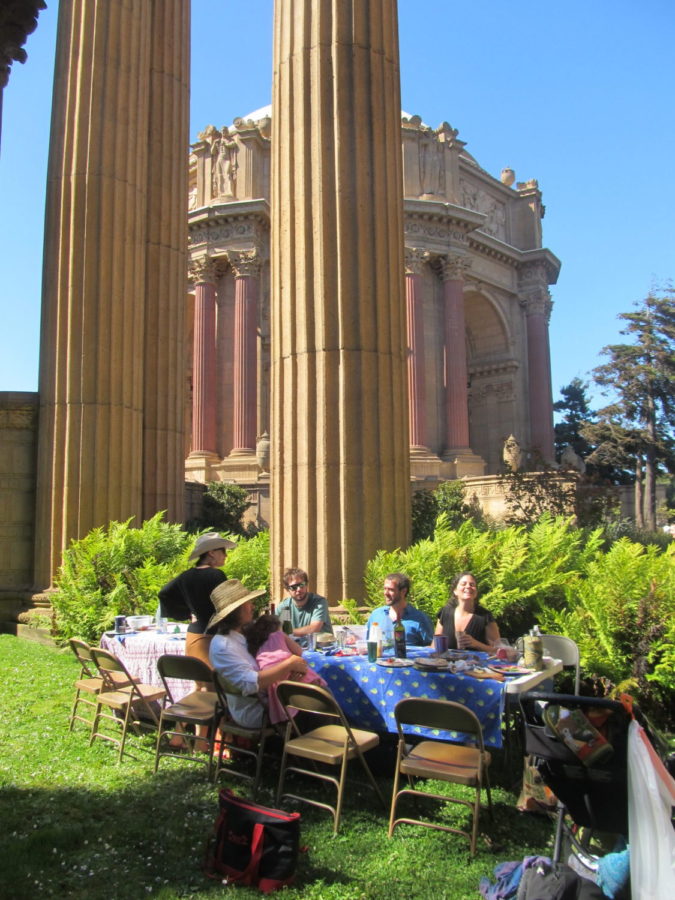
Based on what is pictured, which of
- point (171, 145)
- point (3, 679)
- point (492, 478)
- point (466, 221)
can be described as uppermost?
point (466, 221)

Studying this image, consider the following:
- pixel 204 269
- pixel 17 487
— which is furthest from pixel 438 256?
pixel 17 487

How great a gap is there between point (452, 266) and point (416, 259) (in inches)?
98.8

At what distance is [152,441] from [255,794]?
31.6 feet

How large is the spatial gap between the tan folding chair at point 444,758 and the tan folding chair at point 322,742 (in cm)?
31

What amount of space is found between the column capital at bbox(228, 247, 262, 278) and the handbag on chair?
3574 centimetres

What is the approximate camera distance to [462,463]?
39656mm

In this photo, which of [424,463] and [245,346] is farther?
[424,463]

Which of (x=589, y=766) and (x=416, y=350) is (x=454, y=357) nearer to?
(x=416, y=350)

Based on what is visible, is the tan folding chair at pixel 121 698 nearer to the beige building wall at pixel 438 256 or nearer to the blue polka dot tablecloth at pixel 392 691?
the blue polka dot tablecloth at pixel 392 691

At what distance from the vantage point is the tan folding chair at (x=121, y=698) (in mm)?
5820

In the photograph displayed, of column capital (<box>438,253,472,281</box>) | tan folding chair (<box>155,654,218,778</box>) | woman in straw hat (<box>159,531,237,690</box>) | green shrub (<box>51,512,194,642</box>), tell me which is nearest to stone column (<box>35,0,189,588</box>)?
green shrub (<box>51,512,194,642</box>)


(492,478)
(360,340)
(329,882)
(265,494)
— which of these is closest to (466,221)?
(492,478)

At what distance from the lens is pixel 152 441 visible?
13.6m

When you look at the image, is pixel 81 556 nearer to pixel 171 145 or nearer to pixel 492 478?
pixel 171 145
